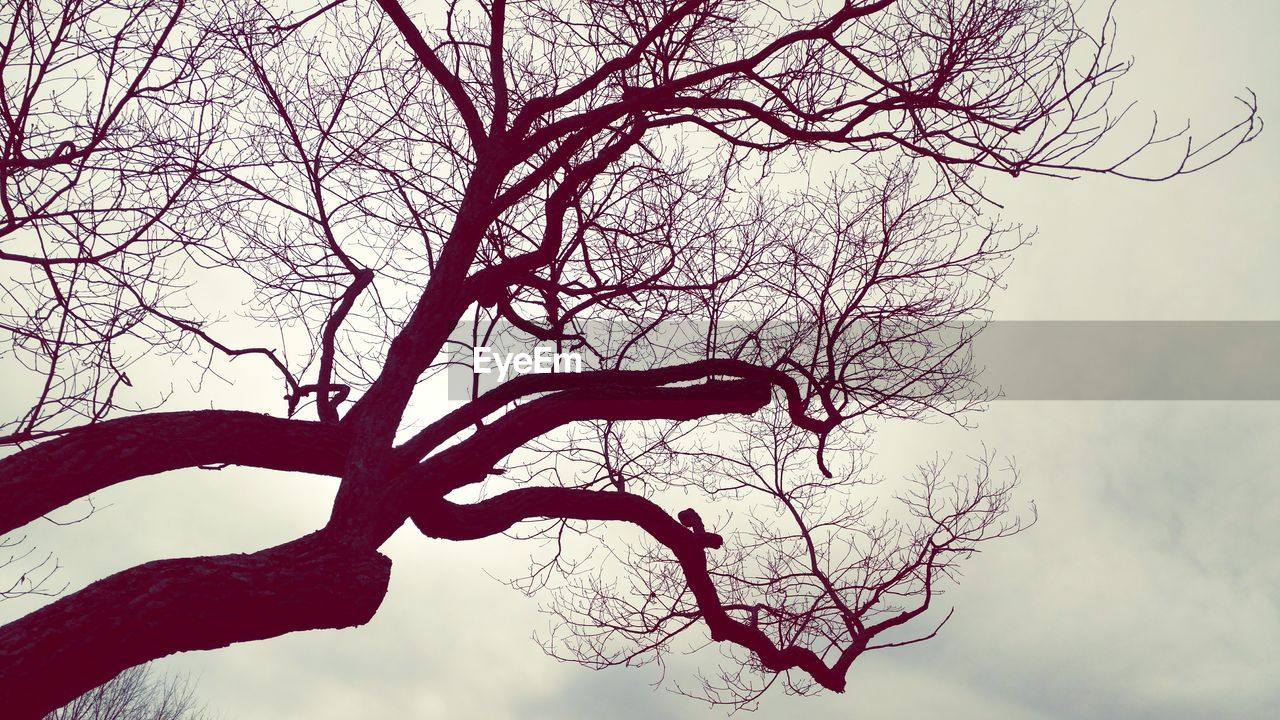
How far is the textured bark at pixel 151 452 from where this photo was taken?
14.4ft

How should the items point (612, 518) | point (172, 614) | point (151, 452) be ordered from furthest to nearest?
point (612, 518)
point (151, 452)
point (172, 614)

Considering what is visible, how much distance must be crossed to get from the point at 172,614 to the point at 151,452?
109cm

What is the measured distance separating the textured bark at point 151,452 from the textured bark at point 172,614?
0.76 metres

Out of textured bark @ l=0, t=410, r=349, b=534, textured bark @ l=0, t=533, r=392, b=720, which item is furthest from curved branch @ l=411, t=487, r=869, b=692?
textured bark @ l=0, t=533, r=392, b=720

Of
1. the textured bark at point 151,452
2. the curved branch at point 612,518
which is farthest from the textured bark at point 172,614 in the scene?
the curved branch at point 612,518

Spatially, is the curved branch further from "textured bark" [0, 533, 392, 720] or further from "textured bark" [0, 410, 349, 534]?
"textured bark" [0, 533, 392, 720]

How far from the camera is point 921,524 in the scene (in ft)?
26.2

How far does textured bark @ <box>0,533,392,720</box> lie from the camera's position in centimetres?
374

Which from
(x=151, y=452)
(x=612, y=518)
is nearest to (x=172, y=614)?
(x=151, y=452)

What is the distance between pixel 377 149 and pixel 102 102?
310 cm

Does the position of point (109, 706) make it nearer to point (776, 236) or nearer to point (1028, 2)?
point (776, 236)

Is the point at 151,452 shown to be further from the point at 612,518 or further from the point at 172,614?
the point at 612,518

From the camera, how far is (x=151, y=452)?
4.72 m

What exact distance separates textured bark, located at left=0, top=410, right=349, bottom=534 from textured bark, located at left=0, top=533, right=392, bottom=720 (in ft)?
2.50
